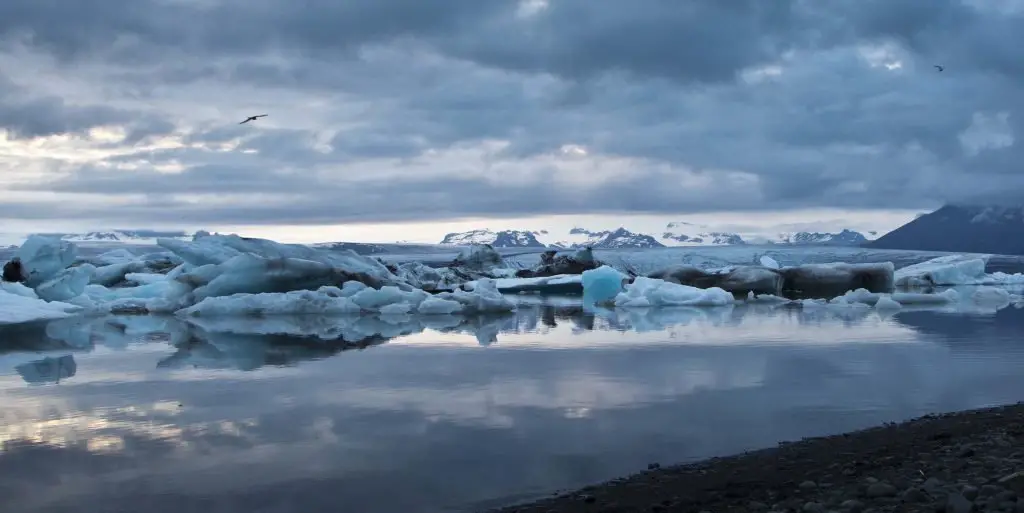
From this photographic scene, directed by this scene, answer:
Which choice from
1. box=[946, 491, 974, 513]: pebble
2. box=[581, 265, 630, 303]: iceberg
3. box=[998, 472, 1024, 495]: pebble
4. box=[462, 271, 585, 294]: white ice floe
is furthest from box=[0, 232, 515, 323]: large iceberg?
box=[946, 491, 974, 513]: pebble

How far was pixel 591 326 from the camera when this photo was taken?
17031 mm

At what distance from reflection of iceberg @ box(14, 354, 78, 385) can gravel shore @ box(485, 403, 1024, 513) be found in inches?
278

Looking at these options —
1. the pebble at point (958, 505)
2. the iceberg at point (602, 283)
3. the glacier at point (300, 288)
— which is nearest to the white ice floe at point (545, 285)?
the glacier at point (300, 288)

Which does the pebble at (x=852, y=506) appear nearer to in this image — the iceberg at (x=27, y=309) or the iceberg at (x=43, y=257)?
the iceberg at (x=27, y=309)

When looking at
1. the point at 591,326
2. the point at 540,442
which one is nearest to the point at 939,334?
the point at 591,326

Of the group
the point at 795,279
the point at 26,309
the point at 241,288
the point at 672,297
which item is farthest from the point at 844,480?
the point at 795,279

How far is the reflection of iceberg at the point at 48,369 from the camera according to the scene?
955 cm

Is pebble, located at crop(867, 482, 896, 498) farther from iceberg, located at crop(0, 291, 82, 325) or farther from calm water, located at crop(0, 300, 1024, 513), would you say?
iceberg, located at crop(0, 291, 82, 325)

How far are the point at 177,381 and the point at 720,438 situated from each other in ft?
19.0

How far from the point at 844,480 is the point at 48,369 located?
918 cm

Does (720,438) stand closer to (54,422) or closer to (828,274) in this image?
(54,422)

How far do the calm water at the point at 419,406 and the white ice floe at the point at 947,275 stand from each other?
77.1ft

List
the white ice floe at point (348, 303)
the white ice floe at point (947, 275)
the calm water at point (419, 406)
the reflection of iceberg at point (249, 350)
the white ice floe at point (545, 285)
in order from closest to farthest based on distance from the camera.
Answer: the calm water at point (419, 406), the reflection of iceberg at point (249, 350), the white ice floe at point (348, 303), the white ice floe at point (545, 285), the white ice floe at point (947, 275)

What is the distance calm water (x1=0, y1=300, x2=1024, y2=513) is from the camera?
5.14 m
